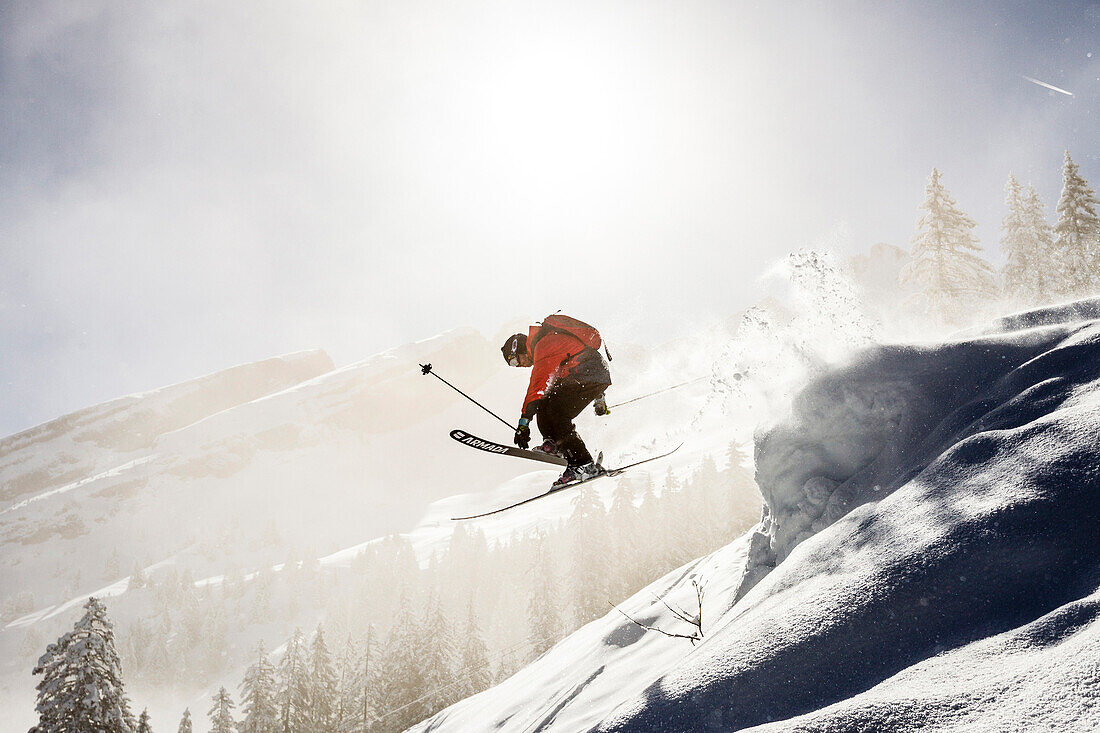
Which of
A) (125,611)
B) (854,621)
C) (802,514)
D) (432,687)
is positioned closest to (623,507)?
(432,687)

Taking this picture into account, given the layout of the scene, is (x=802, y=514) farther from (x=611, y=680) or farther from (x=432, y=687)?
(x=432, y=687)

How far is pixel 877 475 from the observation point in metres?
6.14

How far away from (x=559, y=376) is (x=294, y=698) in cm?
3019

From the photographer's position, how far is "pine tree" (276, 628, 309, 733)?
2708cm

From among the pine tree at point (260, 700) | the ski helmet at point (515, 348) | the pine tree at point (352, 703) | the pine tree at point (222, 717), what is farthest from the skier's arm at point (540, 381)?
the pine tree at point (352, 703)

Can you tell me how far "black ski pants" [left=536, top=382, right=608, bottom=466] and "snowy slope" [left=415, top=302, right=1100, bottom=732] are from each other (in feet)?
9.98

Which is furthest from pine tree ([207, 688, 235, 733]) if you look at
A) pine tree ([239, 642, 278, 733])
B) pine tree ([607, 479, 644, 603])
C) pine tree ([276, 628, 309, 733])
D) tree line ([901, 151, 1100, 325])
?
tree line ([901, 151, 1100, 325])

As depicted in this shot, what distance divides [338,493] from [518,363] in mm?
196441

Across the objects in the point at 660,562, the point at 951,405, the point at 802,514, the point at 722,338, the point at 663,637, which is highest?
the point at 722,338

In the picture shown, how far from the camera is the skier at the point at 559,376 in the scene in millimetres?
7348

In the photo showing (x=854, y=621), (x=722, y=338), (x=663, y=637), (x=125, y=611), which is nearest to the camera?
(x=854, y=621)

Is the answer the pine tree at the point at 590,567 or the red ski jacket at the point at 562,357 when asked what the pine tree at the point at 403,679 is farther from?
the red ski jacket at the point at 562,357

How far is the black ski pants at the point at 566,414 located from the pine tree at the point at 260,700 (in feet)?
85.6

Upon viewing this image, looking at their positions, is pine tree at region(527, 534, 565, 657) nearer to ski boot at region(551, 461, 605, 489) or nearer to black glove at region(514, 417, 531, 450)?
ski boot at region(551, 461, 605, 489)
